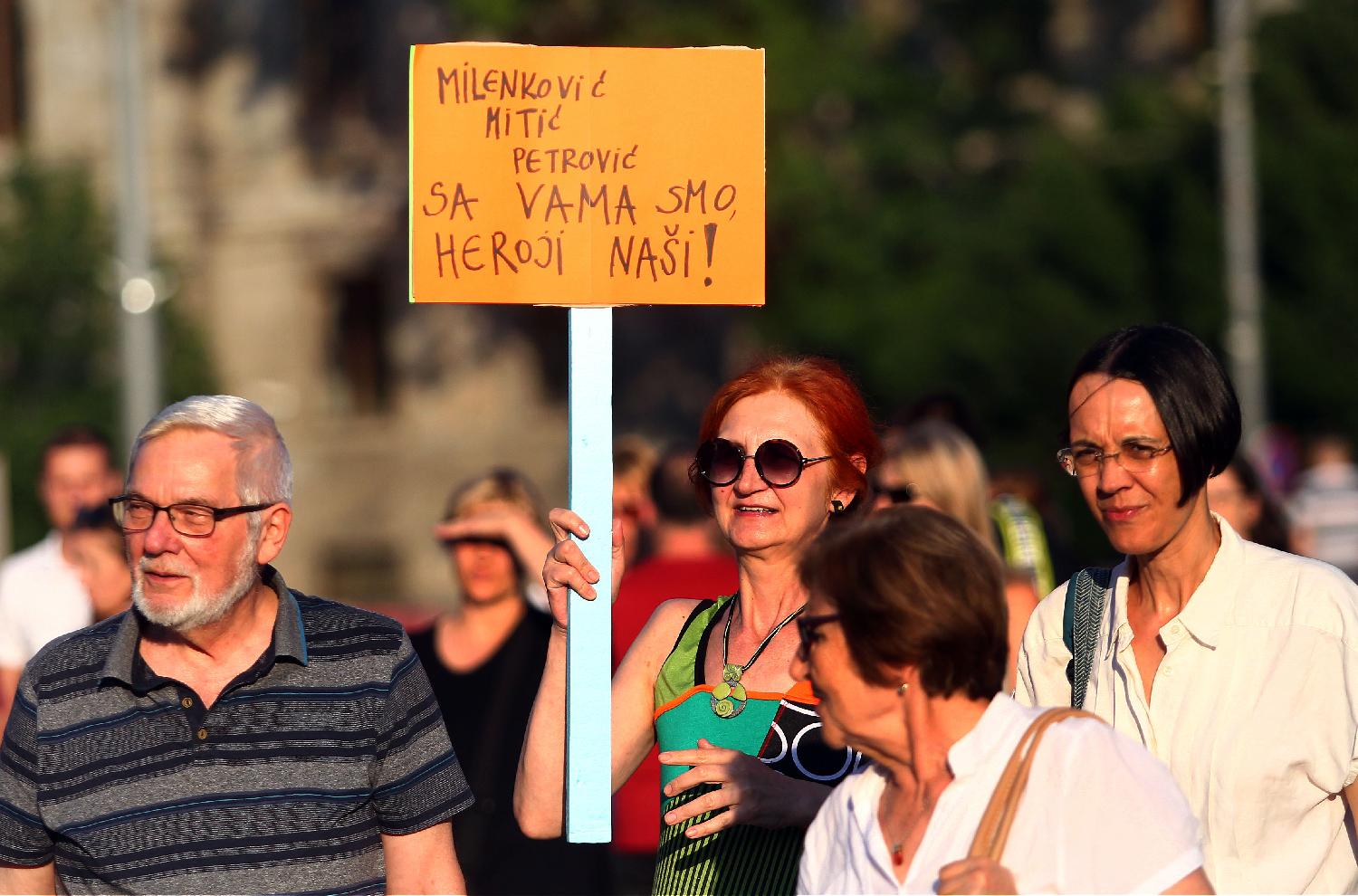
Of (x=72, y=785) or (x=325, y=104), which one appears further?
(x=325, y=104)

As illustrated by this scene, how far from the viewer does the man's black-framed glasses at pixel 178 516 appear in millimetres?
3609

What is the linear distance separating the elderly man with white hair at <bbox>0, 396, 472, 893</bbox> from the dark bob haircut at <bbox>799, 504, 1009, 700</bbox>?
1234 millimetres

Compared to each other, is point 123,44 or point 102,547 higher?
point 123,44

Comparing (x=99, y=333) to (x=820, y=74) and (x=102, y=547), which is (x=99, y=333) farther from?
(x=102, y=547)

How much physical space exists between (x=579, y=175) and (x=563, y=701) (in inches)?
39.0

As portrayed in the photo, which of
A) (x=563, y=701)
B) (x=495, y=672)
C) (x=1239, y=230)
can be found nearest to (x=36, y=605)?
(x=495, y=672)

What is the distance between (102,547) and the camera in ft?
20.4

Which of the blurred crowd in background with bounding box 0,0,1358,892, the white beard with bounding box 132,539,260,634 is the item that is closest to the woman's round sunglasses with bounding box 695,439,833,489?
the white beard with bounding box 132,539,260,634

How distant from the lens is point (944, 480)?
5.71 metres

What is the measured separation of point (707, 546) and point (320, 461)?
21.2 metres

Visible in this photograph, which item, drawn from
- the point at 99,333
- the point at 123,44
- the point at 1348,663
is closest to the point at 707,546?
the point at 1348,663

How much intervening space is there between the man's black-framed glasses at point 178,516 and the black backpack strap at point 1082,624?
1.62 meters

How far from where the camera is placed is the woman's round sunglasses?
3668mm

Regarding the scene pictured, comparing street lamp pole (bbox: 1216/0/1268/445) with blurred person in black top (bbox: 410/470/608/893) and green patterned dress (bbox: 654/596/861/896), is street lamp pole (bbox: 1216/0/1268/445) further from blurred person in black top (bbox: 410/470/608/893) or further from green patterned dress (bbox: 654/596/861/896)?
green patterned dress (bbox: 654/596/861/896)
